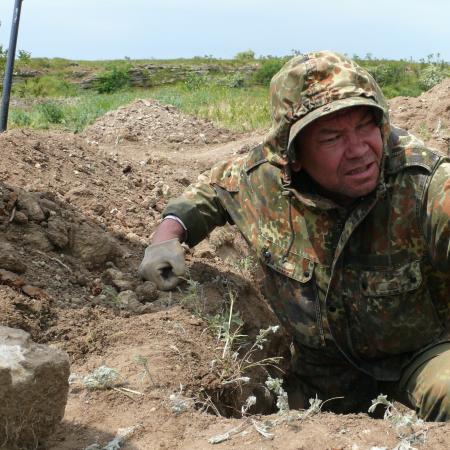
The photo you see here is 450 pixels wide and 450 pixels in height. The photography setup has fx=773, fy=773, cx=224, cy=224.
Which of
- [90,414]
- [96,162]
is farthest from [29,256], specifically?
[96,162]

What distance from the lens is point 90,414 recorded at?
248 centimetres

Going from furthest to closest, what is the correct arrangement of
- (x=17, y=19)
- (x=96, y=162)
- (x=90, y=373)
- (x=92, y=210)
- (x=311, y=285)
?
(x=17, y=19) < (x=96, y=162) < (x=92, y=210) < (x=311, y=285) < (x=90, y=373)

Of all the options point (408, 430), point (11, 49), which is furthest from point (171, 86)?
point (408, 430)

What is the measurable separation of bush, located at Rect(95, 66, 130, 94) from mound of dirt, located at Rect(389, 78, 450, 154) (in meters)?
25.8

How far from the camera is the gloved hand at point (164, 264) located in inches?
136

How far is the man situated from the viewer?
112 inches

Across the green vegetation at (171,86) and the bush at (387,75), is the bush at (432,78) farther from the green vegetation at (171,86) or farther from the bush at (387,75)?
the bush at (387,75)

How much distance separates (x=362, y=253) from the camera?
3.08 metres

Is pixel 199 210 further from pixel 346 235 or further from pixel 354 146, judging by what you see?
pixel 354 146

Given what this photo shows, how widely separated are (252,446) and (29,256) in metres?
1.60

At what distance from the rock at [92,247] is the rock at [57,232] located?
54mm

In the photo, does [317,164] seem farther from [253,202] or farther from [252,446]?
[252,446]

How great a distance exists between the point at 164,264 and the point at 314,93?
110 centimetres

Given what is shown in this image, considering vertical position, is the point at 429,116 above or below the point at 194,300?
above
